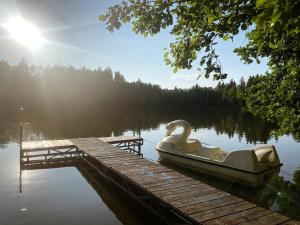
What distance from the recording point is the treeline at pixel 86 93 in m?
76.1

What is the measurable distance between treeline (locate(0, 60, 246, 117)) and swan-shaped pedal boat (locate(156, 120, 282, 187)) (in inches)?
2090

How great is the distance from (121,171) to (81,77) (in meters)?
86.7

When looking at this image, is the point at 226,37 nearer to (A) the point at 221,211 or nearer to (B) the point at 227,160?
(A) the point at 221,211

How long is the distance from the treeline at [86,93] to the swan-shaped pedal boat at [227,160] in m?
53.1

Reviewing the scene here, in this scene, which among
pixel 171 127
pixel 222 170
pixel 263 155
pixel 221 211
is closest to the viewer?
pixel 221 211

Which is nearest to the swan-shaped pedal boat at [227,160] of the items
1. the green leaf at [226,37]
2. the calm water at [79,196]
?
the calm water at [79,196]

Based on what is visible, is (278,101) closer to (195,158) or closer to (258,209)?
(258,209)

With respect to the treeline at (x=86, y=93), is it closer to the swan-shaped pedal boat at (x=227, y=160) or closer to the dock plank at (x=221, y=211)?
the swan-shaped pedal boat at (x=227, y=160)

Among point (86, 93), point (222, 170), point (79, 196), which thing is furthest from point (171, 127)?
point (86, 93)

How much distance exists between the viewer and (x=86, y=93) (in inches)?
3612

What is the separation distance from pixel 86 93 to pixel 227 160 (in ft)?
268

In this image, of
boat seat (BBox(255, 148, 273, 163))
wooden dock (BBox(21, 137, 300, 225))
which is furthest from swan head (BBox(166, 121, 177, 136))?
boat seat (BBox(255, 148, 273, 163))

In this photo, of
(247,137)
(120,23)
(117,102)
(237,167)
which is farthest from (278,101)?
(117,102)

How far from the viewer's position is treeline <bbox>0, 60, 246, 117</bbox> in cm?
7606
